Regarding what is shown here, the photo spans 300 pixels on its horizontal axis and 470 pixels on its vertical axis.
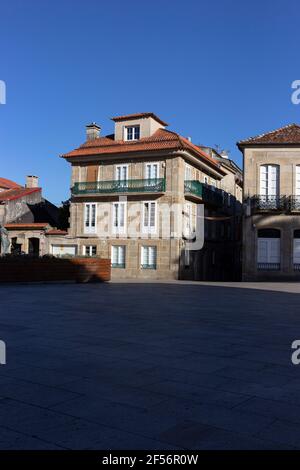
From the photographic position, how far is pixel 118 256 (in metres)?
34.3

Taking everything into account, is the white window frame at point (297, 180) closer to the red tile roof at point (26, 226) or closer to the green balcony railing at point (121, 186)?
the green balcony railing at point (121, 186)

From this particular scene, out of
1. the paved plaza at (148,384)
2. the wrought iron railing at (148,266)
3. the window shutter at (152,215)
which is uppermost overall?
the window shutter at (152,215)

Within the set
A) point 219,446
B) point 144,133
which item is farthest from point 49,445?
point 144,133

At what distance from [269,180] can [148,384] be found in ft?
90.7

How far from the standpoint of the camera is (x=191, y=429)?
3975 millimetres

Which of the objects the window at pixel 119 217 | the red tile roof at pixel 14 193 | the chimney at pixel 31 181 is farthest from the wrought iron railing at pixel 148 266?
the chimney at pixel 31 181

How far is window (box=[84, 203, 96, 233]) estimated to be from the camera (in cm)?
3553

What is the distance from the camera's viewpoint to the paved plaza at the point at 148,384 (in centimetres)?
384

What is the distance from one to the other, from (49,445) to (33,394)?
1.39m

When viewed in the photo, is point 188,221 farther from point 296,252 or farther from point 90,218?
point 296,252

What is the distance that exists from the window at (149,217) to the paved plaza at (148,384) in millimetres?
22162

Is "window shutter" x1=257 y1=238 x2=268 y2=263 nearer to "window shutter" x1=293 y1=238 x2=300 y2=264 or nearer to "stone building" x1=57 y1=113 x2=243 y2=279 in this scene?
"window shutter" x1=293 y1=238 x2=300 y2=264

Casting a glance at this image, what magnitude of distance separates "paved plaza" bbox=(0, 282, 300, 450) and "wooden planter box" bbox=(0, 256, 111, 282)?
35.8 ft

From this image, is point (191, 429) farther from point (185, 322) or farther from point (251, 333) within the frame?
point (185, 322)
